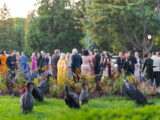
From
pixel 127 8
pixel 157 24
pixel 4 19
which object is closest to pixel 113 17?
pixel 127 8

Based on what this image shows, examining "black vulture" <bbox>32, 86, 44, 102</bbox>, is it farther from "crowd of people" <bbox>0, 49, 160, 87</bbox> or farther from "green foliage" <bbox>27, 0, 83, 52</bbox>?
"green foliage" <bbox>27, 0, 83, 52</bbox>

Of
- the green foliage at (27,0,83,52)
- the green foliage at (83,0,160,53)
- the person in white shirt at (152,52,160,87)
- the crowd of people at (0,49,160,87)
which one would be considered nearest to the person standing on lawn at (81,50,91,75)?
the crowd of people at (0,49,160,87)

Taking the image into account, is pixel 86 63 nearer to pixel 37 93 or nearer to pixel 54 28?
pixel 37 93

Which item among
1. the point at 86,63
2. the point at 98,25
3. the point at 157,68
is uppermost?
the point at 98,25

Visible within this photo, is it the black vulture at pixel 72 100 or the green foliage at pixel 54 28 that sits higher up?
the green foliage at pixel 54 28

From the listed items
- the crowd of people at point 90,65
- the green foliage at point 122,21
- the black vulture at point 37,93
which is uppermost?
the green foliage at point 122,21

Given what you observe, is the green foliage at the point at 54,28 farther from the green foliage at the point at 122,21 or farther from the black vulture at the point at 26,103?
the black vulture at the point at 26,103

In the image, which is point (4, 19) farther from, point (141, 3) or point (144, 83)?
point (144, 83)

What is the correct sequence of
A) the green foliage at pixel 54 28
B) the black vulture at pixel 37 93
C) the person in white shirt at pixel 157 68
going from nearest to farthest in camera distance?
the black vulture at pixel 37 93, the person in white shirt at pixel 157 68, the green foliage at pixel 54 28

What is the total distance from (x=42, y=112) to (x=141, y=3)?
2489 centimetres

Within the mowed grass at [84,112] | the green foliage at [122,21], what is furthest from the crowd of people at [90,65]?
the green foliage at [122,21]

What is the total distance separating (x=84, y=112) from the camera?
4090 millimetres

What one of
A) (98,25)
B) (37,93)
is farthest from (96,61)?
(98,25)

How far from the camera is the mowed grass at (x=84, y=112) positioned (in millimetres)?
4004
